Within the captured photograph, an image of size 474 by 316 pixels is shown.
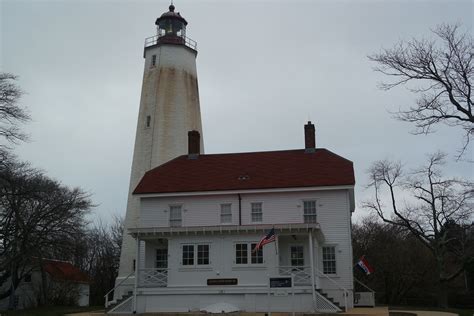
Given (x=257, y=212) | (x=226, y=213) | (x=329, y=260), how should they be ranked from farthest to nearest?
(x=226, y=213)
(x=257, y=212)
(x=329, y=260)

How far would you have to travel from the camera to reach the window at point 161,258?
30312 mm

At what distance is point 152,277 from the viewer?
93.1 ft

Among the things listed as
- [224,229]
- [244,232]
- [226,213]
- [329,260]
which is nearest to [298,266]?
[244,232]

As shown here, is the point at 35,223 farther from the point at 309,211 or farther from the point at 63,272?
the point at 309,211

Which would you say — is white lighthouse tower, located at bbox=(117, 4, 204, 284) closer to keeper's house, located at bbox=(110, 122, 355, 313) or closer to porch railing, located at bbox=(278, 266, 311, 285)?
keeper's house, located at bbox=(110, 122, 355, 313)

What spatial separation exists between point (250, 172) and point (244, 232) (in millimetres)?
5552

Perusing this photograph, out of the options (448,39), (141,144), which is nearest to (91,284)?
(141,144)

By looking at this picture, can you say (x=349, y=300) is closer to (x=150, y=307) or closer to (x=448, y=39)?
(x=150, y=307)

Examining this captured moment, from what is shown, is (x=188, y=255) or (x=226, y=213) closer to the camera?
(x=188, y=255)

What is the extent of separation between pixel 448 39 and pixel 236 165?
1635 centimetres

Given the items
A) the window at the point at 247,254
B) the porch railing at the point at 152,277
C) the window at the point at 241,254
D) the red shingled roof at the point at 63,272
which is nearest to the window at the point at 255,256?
the window at the point at 247,254

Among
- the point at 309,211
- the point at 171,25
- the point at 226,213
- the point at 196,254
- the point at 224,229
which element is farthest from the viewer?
the point at 171,25

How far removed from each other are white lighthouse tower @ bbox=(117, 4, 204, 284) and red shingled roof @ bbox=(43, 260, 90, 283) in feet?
40.0

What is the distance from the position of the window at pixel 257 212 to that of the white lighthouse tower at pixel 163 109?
821cm
